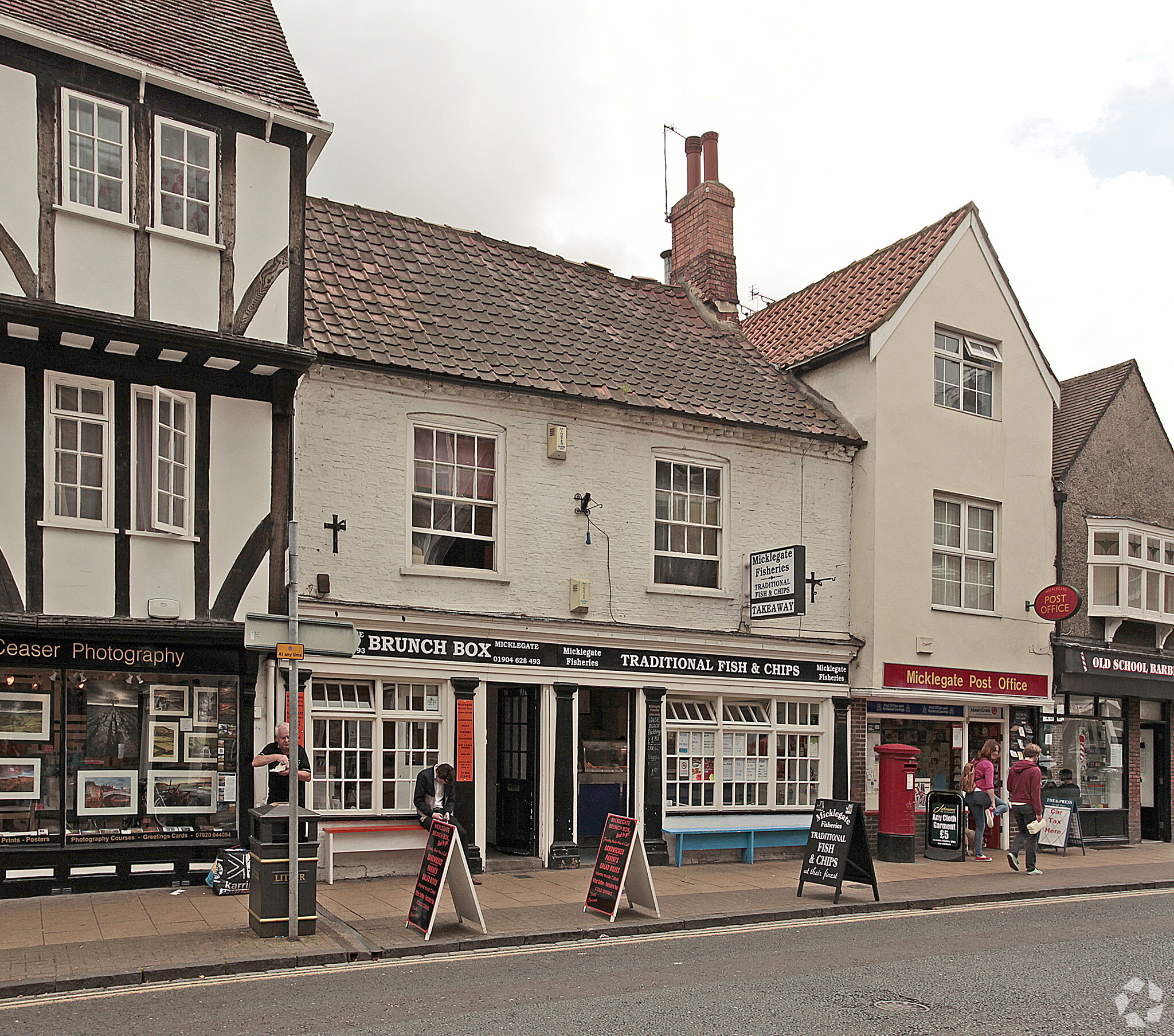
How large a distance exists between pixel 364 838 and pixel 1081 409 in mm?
15826

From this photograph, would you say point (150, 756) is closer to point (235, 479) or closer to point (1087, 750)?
point (235, 479)

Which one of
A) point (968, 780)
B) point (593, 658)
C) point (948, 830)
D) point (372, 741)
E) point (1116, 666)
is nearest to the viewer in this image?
point (372, 741)

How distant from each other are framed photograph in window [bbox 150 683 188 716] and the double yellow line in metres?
4.42

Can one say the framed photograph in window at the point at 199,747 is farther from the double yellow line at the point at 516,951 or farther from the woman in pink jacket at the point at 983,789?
the woman in pink jacket at the point at 983,789

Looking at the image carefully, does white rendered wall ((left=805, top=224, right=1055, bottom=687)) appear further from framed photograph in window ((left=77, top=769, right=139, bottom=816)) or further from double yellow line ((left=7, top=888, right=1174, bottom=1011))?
framed photograph in window ((left=77, top=769, right=139, bottom=816))

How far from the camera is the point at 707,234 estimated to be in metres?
21.4

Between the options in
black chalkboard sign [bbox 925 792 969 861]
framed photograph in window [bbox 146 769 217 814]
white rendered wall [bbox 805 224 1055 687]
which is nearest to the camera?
framed photograph in window [bbox 146 769 217 814]

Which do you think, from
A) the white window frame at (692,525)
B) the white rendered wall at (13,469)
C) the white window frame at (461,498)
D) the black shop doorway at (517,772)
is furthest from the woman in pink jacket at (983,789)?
the white rendered wall at (13,469)

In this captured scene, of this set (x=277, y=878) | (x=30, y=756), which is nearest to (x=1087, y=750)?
(x=277, y=878)

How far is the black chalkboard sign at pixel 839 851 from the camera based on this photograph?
42.8 ft

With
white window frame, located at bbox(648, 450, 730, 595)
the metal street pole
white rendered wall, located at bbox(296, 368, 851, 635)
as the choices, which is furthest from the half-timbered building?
white window frame, located at bbox(648, 450, 730, 595)

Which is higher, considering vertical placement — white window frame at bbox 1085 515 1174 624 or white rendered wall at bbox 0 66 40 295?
white rendered wall at bbox 0 66 40 295

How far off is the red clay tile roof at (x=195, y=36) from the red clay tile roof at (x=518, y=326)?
258 cm

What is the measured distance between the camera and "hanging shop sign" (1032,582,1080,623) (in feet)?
62.2
